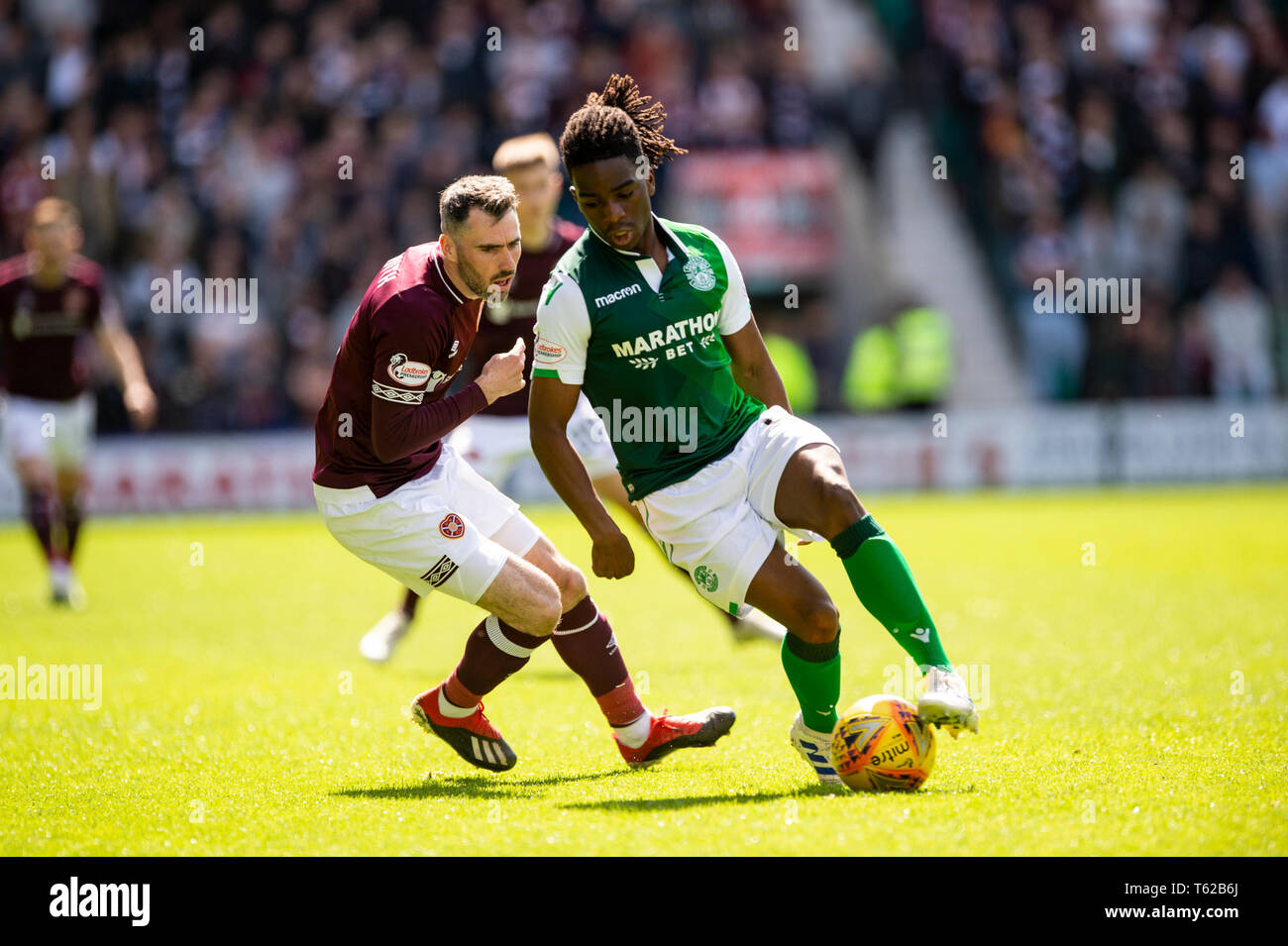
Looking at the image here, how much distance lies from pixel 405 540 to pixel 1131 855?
2.93m

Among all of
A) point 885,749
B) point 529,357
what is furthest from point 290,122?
point 885,749

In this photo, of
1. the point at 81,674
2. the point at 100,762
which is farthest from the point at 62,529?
the point at 100,762

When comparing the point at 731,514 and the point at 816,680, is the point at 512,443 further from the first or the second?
the point at 816,680

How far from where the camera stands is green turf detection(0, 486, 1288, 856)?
15.7 ft

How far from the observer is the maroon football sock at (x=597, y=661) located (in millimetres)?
6082

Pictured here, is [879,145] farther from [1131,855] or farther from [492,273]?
[1131,855]

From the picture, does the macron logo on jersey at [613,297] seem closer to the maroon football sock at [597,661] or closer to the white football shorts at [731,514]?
the white football shorts at [731,514]

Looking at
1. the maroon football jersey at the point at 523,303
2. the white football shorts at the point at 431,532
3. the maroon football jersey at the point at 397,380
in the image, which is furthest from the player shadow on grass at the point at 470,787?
the maroon football jersey at the point at 523,303

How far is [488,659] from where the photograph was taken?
5996 millimetres

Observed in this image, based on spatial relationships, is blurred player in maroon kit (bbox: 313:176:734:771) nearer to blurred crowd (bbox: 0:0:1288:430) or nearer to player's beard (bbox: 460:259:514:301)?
player's beard (bbox: 460:259:514:301)

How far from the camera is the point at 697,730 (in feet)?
20.0

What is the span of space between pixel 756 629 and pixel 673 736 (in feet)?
9.29
